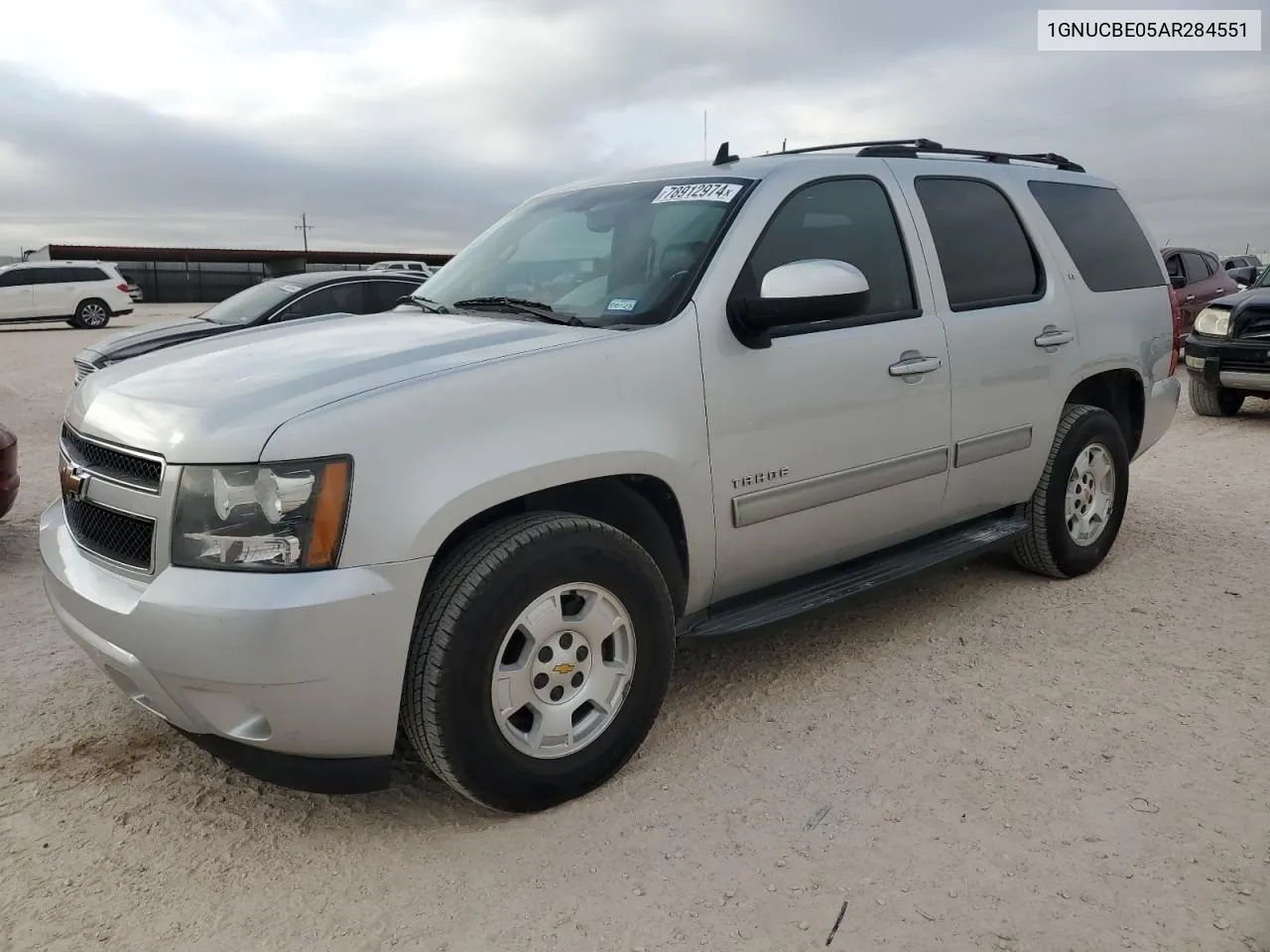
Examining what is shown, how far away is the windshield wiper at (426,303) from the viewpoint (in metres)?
3.56

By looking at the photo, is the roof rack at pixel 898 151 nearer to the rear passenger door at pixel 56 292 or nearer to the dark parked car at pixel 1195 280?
the dark parked car at pixel 1195 280

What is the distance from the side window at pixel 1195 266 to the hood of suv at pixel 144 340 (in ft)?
40.4

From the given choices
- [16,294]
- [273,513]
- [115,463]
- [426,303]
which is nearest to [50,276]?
[16,294]

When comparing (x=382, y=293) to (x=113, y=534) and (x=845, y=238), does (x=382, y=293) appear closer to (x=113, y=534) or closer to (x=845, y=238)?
(x=845, y=238)

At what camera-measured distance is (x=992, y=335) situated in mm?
3928

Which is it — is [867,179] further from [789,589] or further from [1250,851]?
[1250,851]

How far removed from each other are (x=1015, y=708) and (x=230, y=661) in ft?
8.22

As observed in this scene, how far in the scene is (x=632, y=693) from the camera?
286 centimetres

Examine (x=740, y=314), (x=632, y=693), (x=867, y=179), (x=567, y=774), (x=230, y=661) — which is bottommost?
(x=567, y=774)

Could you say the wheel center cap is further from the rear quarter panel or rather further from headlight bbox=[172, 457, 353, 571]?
headlight bbox=[172, 457, 353, 571]

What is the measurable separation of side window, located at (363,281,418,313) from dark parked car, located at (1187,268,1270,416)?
771 cm

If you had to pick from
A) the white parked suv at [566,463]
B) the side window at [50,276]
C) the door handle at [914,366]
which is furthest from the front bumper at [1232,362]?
the side window at [50,276]

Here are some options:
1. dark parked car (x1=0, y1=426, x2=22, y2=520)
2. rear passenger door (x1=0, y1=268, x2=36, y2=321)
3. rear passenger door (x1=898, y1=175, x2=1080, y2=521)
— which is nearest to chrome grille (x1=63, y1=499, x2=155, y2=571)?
dark parked car (x1=0, y1=426, x2=22, y2=520)

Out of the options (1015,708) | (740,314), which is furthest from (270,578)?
(1015,708)
